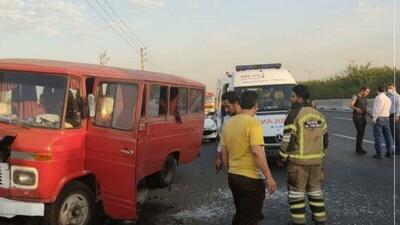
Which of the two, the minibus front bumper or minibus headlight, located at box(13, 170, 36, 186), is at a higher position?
minibus headlight, located at box(13, 170, 36, 186)

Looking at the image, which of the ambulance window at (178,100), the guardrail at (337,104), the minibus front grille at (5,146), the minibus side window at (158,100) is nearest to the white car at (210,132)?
the ambulance window at (178,100)

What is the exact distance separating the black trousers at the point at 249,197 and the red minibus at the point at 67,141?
159cm

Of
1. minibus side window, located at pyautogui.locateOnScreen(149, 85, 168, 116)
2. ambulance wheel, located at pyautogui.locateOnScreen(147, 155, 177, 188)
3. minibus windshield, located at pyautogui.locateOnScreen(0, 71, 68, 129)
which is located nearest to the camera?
minibus windshield, located at pyautogui.locateOnScreen(0, 71, 68, 129)

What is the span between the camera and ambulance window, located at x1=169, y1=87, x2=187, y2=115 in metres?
9.95

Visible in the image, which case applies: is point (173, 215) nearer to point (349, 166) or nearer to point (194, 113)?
point (194, 113)

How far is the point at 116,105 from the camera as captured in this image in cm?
704

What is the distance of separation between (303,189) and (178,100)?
4181 millimetres

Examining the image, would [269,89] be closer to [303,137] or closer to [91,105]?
[303,137]

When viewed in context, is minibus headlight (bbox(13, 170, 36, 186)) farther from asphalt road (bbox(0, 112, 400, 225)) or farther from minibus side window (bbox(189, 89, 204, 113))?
minibus side window (bbox(189, 89, 204, 113))

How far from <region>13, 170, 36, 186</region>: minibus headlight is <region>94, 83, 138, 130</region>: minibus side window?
1118 mm

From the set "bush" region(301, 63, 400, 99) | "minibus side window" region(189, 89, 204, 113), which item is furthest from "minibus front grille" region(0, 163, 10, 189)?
"bush" region(301, 63, 400, 99)

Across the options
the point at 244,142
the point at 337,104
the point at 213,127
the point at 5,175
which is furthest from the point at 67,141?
the point at 337,104

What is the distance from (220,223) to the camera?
7.46 m

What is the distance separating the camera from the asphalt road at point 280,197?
7.63 meters
